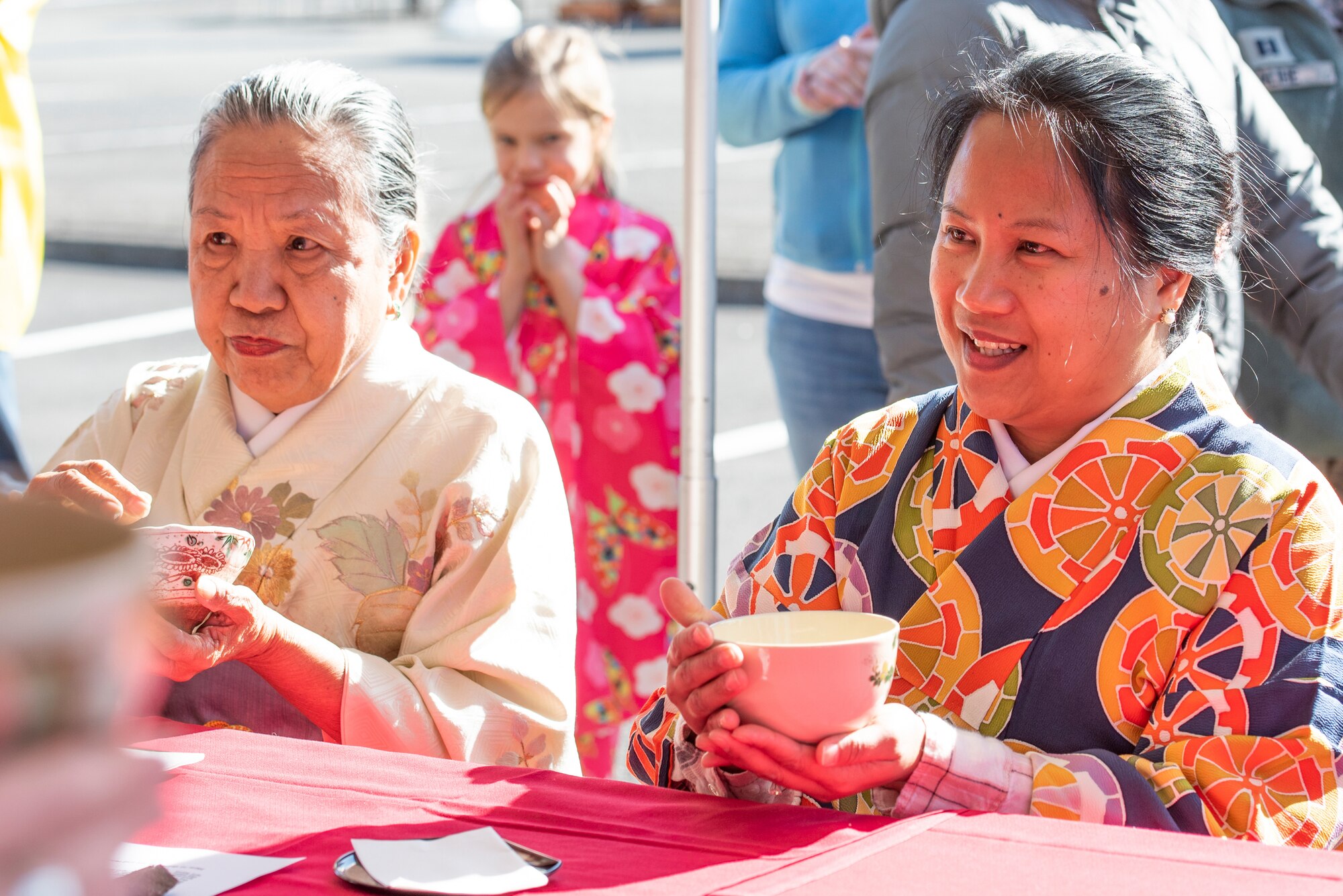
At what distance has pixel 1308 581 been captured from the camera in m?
1.25

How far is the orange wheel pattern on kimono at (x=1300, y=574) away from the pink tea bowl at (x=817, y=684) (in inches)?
13.2

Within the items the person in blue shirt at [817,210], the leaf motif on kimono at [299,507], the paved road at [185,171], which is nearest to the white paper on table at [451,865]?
the leaf motif on kimono at [299,507]

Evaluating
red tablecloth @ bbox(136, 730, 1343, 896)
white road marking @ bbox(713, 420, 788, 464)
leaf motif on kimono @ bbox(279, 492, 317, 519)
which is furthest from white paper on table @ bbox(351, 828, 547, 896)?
white road marking @ bbox(713, 420, 788, 464)

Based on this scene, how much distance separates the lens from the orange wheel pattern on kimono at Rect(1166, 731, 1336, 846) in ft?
3.86

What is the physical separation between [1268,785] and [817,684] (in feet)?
1.25

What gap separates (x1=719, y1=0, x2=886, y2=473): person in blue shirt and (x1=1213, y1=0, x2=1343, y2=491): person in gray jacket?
0.63 m

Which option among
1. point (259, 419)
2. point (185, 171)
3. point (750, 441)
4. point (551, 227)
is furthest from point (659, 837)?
point (185, 171)

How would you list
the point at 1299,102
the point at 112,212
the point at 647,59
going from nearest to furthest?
the point at 1299,102
the point at 112,212
the point at 647,59

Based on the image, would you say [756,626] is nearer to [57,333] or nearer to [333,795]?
[333,795]

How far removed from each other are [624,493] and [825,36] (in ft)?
3.03

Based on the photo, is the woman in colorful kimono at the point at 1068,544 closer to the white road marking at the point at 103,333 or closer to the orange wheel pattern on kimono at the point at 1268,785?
the orange wheel pattern on kimono at the point at 1268,785

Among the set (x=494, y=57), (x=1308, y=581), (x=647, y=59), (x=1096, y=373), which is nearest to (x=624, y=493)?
(x=494, y=57)

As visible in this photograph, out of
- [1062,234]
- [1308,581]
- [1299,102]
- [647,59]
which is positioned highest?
[647,59]

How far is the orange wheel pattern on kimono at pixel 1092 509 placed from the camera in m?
1.34
